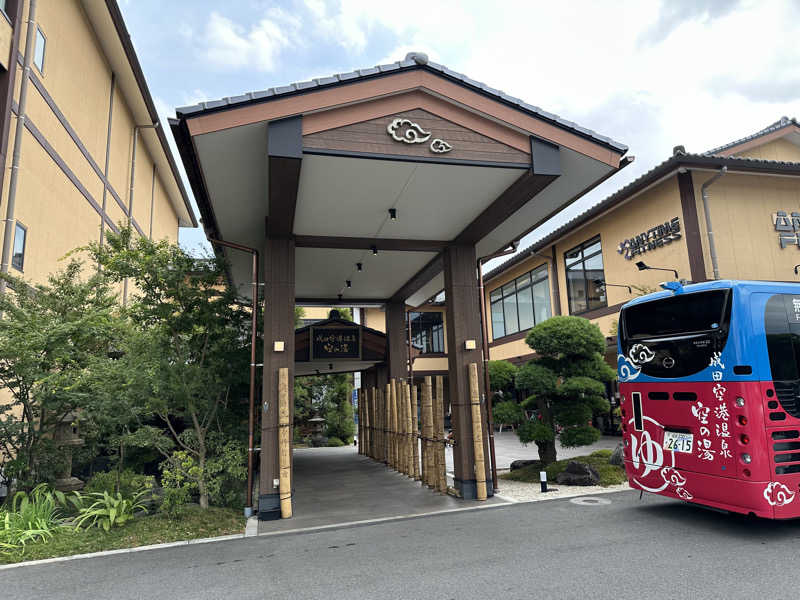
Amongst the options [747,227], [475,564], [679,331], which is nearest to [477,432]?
[475,564]

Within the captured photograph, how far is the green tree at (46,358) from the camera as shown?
7551 millimetres

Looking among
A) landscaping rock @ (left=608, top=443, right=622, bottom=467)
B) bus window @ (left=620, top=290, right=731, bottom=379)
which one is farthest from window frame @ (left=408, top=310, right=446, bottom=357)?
bus window @ (left=620, top=290, right=731, bottom=379)

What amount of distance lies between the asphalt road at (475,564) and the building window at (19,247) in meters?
6.45

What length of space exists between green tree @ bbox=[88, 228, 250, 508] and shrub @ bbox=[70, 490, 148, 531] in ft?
2.69

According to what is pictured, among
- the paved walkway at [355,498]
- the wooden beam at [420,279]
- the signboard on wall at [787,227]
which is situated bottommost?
the paved walkway at [355,498]

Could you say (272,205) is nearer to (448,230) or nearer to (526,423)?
(448,230)

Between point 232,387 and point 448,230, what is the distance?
465 cm

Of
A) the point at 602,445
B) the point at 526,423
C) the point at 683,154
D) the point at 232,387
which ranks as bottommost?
the point at 602,445

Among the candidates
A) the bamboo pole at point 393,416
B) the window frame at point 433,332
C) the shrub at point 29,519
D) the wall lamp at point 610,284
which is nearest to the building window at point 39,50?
the shrub at point 29,519

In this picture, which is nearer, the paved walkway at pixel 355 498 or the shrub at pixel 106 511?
the shrub at pixel 106 511

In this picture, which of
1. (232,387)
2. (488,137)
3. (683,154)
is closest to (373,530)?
(232,387)

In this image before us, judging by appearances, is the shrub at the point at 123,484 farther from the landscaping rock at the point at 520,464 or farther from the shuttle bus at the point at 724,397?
the shuttle bus at the point at 724,397

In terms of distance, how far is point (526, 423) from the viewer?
10.6m

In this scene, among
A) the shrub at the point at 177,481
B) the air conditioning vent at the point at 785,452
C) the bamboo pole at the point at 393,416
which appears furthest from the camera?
the bamboo pole at the point at 393,416
